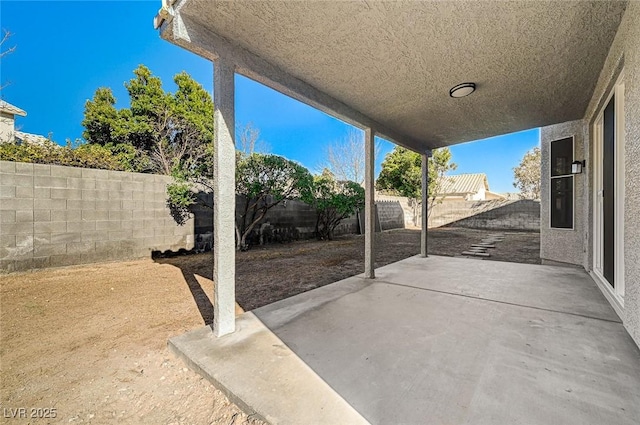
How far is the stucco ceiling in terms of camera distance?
1.94 meters

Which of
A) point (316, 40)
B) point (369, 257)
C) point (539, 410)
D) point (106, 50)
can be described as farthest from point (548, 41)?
point (106, 50)

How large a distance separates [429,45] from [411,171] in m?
12.3

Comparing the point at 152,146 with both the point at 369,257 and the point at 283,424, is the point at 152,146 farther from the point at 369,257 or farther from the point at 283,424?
the point at 283,424

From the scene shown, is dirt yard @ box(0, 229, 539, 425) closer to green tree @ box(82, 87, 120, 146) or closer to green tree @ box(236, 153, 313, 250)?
green tree @ box(236, 153, 313, 250)

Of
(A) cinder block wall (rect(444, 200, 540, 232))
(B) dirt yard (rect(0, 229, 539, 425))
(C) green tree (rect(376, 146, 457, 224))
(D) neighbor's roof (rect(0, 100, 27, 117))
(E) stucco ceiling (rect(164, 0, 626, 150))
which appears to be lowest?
(B) dirt yard (rect(0, 229, 539, 425))

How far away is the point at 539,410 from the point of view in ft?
4.44

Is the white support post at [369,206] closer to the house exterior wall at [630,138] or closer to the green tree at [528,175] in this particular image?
the house exterior wall at [630,138]

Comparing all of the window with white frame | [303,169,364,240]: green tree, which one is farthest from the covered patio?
[303,169,364,240]: green tree

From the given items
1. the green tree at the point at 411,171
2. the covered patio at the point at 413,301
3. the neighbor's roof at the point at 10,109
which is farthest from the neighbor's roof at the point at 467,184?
the neighbor's roof at the point at 10,109

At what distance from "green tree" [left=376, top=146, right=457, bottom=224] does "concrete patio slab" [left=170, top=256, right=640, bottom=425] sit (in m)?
11.5

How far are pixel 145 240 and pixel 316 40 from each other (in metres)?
5.54

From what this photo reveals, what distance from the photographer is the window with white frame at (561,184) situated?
178 inches

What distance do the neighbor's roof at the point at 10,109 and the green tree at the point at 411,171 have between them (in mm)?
15398

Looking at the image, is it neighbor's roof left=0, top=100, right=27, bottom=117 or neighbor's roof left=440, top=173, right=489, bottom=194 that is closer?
neighbor's roof left=0, top=100, right=27, bottom=117
